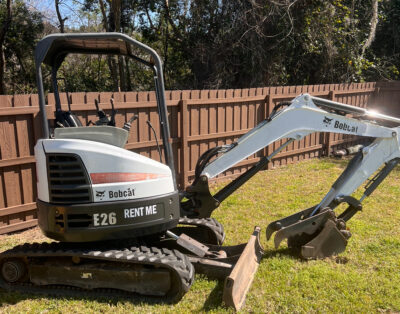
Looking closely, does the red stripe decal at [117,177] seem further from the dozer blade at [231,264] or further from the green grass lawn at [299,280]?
the green grass lawn at [299,280]

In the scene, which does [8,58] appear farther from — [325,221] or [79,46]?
[325,221]

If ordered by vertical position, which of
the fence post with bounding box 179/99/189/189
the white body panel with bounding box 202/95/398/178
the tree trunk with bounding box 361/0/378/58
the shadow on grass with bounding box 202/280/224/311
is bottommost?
the shadow on grass with bounding box 202/280/224/311

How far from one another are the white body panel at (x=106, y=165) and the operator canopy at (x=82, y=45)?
2.50ft

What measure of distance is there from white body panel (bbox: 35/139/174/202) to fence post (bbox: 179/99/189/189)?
3741 millimetres

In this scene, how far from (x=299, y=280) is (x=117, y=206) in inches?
83.0

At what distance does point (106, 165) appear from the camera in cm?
342

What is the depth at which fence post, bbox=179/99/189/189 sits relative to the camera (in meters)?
7.26

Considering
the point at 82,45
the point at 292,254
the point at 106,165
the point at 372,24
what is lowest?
the point at 292,254

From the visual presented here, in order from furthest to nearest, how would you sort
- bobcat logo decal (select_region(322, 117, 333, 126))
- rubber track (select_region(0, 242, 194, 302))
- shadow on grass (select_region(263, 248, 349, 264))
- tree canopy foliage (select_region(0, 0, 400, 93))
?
tree canopy foliage (select_region(0, 0, 400, 93)), shadow on grass (select_region(263, 248, 349, 264)), bobcat logo decal (select_region(322, 117, 333, 126)), rubber track (select_region(0, 242, 194, 302))

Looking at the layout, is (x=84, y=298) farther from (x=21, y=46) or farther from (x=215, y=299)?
(x=21, y=46)

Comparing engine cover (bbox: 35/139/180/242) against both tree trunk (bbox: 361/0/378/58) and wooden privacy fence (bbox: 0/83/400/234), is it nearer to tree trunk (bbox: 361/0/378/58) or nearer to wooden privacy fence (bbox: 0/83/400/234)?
wooden privacy fence (bbox: 0/83/400/234)

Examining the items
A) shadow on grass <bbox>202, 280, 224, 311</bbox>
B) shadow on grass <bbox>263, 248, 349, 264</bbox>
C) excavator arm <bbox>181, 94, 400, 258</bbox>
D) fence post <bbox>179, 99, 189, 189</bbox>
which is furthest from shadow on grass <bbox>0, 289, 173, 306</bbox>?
fence post <bbox>179, 99, 189, 189</bbox>

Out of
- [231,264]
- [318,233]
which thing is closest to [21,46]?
[231,264]

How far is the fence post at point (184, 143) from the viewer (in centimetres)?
726
